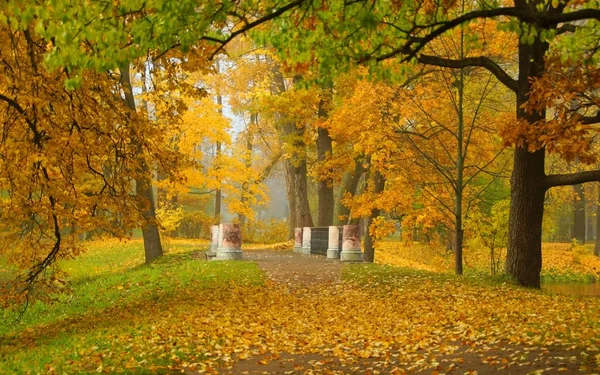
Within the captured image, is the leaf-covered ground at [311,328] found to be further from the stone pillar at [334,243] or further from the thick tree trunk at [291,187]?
the thick tree trunk at [291,187]

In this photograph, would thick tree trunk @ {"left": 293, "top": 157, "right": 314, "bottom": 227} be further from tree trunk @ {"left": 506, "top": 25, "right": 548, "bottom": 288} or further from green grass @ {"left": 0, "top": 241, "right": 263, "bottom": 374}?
tree trunk @ {"left": 506, "top": 25, "right": 548, "bottom": 288}

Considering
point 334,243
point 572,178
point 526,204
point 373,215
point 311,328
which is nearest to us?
point 311,328

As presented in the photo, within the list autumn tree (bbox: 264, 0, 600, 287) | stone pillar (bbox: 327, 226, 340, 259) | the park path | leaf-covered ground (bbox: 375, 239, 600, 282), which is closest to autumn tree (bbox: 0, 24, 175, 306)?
autumn tree (bbox: 264, 0, 600, 287)

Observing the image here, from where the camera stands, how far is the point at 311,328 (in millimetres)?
11602

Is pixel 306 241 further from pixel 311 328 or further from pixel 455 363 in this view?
pixel 455 363

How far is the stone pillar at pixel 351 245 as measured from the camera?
22.9 meters

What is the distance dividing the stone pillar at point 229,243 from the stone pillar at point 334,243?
3342 millimetres

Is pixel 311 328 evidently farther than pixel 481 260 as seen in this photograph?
No

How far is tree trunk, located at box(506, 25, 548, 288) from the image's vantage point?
50.8 feet

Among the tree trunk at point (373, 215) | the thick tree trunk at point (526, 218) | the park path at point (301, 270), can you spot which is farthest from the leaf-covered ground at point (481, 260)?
the thick tree trunk at point (526, 218)

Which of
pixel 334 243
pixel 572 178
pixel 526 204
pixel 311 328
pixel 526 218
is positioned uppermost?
pixel 572 178

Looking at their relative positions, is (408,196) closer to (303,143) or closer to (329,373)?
(303,143)

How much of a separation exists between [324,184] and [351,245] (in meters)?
8.26

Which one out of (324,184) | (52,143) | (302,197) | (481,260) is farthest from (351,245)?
(481,260)
